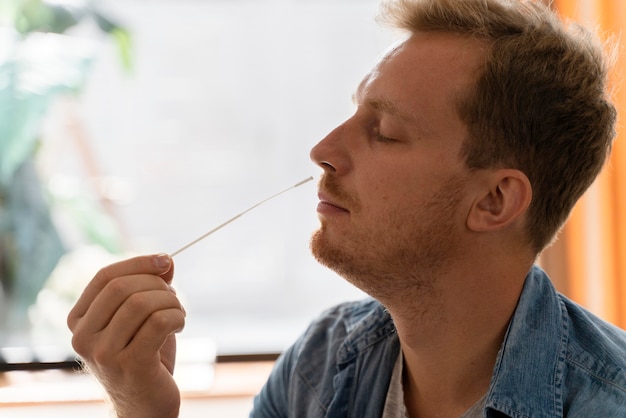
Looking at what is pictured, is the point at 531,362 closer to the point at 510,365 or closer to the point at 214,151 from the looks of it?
the point at 510,365

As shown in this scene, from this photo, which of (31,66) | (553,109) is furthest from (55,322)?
(553,109)

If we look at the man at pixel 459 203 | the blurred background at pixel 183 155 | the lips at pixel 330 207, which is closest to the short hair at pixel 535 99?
the man at pixel 459 203

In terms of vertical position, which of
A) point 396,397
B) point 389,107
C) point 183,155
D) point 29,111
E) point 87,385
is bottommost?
point 87,385

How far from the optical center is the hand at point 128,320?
47.6 inches

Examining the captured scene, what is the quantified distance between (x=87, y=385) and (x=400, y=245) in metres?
1.12

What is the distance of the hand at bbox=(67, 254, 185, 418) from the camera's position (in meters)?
1.21

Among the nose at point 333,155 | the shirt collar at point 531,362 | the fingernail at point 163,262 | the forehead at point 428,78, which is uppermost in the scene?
the forehead at point 428,78

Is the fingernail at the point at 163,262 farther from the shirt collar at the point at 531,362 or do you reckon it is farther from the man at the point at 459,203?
the shirt collar at the point at 531,362

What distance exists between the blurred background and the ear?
0.75 meters

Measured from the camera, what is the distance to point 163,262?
124 cm

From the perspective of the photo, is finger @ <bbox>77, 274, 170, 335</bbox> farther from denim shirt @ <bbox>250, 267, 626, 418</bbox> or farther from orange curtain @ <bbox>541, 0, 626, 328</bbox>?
orange curtain @ <bbox>541, 0, 626, 328</bbox>

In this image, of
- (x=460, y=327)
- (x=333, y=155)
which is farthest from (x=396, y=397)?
(x=333, y=155)

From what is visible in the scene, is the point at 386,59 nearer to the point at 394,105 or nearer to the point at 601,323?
the point at 394,105

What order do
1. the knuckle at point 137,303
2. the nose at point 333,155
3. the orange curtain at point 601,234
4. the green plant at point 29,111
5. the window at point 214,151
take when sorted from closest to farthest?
the knuckle at point 137,303 → the nose at point 333,155 → the orange curtain at point 601,234 → the green plant at point 29,111 → the window at point 214,151
